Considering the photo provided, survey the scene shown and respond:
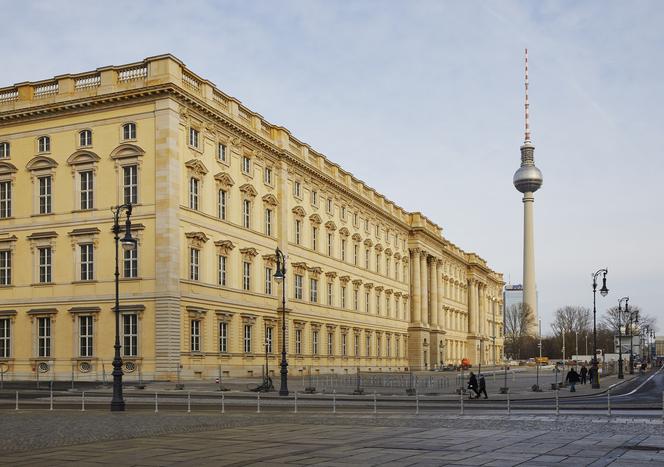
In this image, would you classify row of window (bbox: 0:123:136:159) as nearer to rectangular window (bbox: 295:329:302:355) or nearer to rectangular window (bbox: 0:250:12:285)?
rectangular window (bbox: 0:250:12:285)

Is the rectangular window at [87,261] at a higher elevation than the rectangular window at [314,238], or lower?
lower

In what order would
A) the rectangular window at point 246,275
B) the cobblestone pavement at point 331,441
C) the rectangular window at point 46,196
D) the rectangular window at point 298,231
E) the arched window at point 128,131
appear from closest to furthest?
the cobblestone pavement at point 331,441 → the arched window at point 128,131 → the rectangular window at point 46,196 → the rectangular window at point 246,275 → the rectangular window at point 298,231

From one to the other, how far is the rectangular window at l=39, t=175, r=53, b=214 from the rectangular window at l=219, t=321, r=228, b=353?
1470 centimetres

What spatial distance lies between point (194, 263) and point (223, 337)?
6.43 metres

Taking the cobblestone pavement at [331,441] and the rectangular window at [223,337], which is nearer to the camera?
the cobblestone pavement at [331,441]

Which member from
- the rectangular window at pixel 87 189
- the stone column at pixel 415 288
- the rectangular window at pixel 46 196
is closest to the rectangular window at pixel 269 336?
the rectangular window at pixel 87 189

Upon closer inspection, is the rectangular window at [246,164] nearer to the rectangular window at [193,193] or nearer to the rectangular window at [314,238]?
the rectangular window at [193,193]

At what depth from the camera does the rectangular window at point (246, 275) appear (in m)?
67.4

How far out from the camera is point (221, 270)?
64000mm

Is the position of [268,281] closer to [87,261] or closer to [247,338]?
[247,338]

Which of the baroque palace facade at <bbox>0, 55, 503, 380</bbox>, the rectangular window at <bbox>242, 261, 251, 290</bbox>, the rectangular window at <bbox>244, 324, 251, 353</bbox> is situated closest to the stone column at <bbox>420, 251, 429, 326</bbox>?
the baroque palace facade at <bbox>0, 55, 503, 380</bbox>

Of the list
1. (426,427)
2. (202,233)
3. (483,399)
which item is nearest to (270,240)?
(202,233)

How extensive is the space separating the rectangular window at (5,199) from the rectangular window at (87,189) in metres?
6.61

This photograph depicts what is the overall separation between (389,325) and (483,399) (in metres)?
61.8
